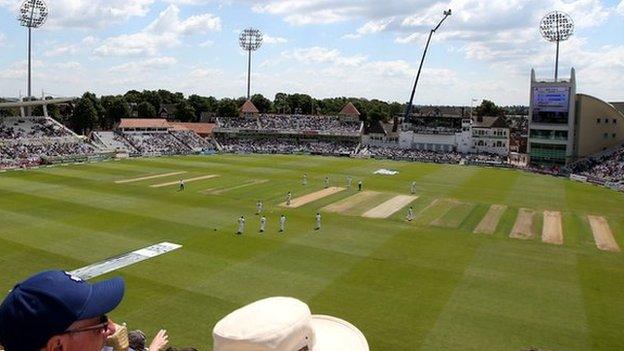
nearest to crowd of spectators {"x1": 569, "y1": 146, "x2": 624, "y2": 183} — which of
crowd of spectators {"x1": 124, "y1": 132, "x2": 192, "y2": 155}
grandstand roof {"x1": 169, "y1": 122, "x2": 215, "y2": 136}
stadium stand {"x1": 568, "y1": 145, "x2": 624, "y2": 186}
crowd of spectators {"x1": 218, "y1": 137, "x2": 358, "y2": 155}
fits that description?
stadium stand {"x1": 568, "y1": 145, "x2": 624, "y2": 186}

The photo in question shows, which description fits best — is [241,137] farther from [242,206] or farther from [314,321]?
[314,321]

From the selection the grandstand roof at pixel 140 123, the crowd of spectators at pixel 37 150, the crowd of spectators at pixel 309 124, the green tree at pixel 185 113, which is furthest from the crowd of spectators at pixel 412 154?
the green tree at pixel 185 113

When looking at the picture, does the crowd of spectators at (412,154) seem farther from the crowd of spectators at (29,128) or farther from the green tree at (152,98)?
the green tree at (152,98)

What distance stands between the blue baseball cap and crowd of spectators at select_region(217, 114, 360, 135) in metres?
73.3

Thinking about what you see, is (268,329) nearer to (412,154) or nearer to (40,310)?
(40,310)

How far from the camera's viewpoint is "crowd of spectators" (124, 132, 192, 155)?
6191cm

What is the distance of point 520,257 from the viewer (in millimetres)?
19578

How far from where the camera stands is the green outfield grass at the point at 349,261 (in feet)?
42.4

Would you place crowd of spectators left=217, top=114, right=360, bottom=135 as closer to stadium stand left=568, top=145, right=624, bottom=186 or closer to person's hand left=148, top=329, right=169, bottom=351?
stadium stand left=568, top=145, right=624, bottom=186

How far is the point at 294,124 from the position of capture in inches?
3113

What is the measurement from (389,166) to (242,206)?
2715 centimetres

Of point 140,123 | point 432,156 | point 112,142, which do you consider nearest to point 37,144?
point 112,142

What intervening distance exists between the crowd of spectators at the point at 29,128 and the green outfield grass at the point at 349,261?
21.2m

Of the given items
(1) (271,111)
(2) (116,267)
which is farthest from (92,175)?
(1) (271,111)
